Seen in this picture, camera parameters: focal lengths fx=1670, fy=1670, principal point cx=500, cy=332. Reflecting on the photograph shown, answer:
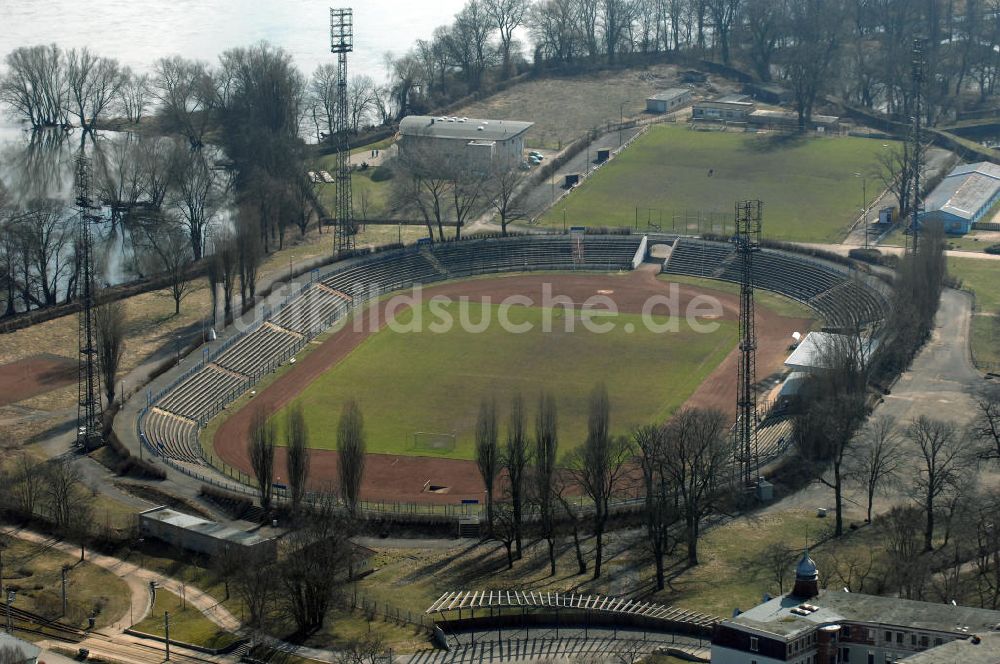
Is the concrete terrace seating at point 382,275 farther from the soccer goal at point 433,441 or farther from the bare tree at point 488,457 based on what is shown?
the bare tree at point 488,457

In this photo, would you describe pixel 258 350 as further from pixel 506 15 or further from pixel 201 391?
pixel 506 15

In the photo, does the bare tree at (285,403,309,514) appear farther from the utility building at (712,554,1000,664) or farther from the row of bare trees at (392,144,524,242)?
the row of bare trees at (392,144,524,242)

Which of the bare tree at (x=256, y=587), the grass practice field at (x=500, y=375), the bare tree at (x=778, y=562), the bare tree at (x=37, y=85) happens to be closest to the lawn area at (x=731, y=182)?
the grass practice field at (x=500, y=375)

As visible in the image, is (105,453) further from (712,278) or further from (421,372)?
(712,278)

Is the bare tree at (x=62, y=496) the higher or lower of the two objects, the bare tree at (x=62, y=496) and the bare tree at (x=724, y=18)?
the lower

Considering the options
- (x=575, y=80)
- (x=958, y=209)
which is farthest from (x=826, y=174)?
(x=575, y=80)

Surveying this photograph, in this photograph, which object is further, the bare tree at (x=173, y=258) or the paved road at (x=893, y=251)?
the paved road at (x=893, y=251)

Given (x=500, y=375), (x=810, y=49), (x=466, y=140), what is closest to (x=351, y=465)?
(x=500, y=375)
